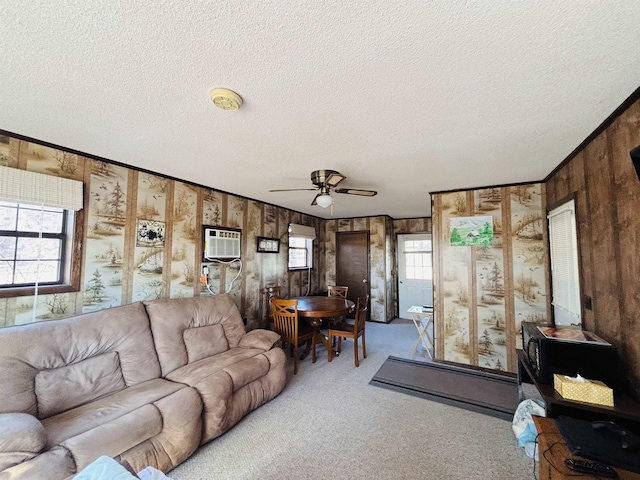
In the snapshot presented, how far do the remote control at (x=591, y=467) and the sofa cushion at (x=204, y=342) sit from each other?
2736 mm

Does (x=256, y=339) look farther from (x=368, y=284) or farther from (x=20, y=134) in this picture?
(x=368, y=284)

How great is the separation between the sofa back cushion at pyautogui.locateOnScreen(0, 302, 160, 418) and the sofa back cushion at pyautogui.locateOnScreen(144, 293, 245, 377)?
0.32 feet

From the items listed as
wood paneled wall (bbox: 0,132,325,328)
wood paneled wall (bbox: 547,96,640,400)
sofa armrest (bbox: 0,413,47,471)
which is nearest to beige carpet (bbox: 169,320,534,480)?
sofa armrest (bbox: 0,413,47,471)

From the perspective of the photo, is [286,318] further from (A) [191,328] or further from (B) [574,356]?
(B) [574,356]

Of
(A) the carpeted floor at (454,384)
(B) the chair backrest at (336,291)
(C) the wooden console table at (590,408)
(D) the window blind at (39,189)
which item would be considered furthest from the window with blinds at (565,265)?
(D) the window blind at (39,189)

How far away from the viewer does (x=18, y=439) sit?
4.08ft

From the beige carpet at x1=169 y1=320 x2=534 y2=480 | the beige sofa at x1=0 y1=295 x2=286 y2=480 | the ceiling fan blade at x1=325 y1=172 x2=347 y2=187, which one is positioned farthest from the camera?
the ceiling fan blade at x1=325 y1=172 x2=347 y2=187

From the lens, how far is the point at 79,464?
1348mm

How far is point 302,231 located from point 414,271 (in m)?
2.88

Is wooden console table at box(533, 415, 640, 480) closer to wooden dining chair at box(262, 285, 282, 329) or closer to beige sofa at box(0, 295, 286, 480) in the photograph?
beige sofa at box(0, 295, 286, 480)

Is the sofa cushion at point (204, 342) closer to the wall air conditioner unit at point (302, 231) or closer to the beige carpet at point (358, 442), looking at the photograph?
the beige carpet at point (358, 442)

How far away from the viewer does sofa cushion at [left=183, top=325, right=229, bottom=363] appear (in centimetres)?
255

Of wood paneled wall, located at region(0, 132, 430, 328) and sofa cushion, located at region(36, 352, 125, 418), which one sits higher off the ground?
wood paneled wall, located at region(0, 132, 430, 328)

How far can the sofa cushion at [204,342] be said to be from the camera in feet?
8.36
